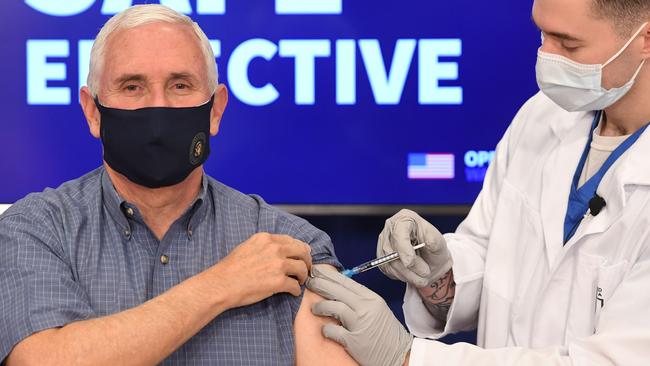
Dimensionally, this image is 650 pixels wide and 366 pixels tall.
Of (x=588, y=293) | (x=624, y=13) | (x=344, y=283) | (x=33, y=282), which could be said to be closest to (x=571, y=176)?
(x=588, y=293)

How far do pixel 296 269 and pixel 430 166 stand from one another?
4.28ft

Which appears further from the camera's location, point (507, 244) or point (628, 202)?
point (507, 244)

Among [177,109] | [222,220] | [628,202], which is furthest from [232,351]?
[628,202]

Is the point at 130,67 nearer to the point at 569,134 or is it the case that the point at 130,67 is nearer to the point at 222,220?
the point at 222,220

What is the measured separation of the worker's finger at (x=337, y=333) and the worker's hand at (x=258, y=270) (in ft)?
0.38

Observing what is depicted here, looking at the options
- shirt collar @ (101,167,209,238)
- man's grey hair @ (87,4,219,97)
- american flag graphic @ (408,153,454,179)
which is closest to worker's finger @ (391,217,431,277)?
shirt collar @ (101,167,209,238)

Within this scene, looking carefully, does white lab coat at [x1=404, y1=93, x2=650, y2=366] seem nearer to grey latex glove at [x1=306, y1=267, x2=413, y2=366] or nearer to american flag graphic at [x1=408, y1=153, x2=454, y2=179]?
grey latex glove at [x1=306, y1=267, x2=413, y2=366]

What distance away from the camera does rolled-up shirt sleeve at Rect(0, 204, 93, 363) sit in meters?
1.65

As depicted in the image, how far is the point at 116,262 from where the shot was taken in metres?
1.84

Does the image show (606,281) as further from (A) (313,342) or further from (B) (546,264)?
(A) (313,342)

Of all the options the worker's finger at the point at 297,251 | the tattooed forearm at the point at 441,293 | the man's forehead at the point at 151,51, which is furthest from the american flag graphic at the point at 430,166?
the man's forehead at the point at 151,51

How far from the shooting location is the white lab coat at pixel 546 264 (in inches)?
73.1

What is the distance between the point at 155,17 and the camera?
1888 mm

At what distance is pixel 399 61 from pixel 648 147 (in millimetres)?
1202
